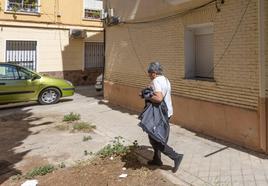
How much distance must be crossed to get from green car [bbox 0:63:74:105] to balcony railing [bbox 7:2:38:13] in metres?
5.52

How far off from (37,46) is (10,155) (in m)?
11.2

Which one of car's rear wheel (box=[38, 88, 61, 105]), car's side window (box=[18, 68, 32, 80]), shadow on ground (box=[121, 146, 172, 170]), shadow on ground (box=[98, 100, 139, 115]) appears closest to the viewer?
shadow on ground (box=[121, 146, 172, 170])

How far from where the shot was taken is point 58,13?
16672 mm

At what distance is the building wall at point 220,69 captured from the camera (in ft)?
18.5

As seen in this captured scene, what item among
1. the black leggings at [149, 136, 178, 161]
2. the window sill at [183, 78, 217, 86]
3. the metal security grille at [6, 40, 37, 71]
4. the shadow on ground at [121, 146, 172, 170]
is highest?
the metal security grille at [6, 40, 37, 71]

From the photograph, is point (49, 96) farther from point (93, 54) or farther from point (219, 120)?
point (219, 120)

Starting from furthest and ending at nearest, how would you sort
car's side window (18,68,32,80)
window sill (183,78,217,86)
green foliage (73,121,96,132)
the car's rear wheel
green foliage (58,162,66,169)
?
the car's rear wheel
car's side window (18,68,32,80)
green foliage (73,121,96,132)
window sill (183,78,217,86)
green foliage (58,162,66,169)

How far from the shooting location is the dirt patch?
4574 millimetres

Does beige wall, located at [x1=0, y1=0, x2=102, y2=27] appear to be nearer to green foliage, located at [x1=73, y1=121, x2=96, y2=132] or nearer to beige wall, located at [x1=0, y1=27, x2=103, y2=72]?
beige wall, located at [x1=0, y1=27, x2=103, y2=72]

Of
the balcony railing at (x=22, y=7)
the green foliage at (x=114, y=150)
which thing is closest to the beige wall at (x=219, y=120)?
the green foliage at (x=114, y=150)

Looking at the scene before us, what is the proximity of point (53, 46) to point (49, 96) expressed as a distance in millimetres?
5917

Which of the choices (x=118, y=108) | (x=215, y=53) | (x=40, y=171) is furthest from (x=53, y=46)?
(x=40, y=171)

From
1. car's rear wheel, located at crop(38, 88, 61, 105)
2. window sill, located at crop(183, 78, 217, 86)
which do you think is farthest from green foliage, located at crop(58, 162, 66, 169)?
car's rear wheel, located at crop(38, 88, 61, 105)

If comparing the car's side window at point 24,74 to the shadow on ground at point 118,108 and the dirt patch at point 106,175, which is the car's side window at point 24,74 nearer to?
the shadow on ground at point 118,108
